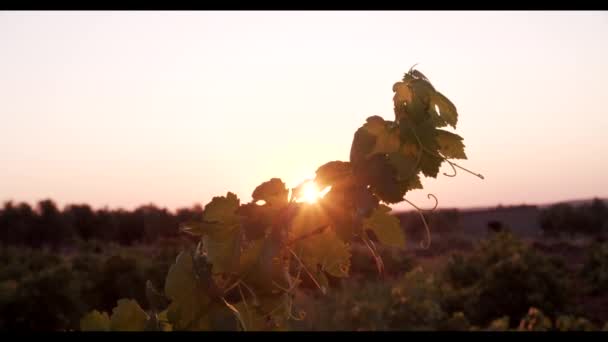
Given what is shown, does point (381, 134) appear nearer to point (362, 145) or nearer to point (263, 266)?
point (362, 145)

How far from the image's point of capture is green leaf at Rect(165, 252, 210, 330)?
1.16 m

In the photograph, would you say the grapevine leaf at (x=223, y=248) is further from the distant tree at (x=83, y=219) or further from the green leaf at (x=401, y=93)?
the distant tree at (x=83, y=219)

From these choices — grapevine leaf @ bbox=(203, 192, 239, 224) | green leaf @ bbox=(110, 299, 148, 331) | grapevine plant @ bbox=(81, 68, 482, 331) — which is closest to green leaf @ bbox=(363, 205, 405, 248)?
grapevine plant @ bbox=(81, 68, 482, 331)

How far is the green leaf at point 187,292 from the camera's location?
45.6 inches

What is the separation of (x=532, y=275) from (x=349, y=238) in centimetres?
1175

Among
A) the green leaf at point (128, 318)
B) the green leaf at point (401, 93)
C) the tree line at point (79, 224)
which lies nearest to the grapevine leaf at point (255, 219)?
the green leaf at point (401, 93)

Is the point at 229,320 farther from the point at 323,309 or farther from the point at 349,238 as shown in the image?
the point at 323,309

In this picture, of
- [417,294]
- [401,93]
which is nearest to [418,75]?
[401,93]

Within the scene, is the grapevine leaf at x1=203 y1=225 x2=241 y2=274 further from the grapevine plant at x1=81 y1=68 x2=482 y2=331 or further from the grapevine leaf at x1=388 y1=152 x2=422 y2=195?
the grapevine leaf at x1=388 y1=152 x2=422 y2=195

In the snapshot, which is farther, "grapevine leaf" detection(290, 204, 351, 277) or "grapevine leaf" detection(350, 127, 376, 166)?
"grapevine leaf" detection(290, 204, 351, 277)

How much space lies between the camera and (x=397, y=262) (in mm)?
19562

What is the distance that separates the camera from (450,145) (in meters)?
1.12

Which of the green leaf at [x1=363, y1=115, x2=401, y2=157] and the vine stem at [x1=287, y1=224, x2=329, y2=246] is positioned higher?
the green leaf at [x1=363, y1=115, x2=401, y2=157]

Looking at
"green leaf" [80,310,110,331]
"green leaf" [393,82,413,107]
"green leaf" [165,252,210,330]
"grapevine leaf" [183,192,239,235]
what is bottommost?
"green leaf" [80,310,110,331]
